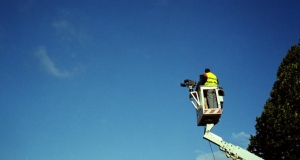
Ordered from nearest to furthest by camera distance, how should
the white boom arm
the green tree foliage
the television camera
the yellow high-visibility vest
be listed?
the white boom arm < the yellow high-visibility vest < the television camera < the green tree foliage

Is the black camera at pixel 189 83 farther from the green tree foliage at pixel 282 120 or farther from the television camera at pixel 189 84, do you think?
the green tree foliage at pixel 282 120

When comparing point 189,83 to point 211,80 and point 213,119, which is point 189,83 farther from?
point 213,119

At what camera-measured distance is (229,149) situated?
7.79 metres

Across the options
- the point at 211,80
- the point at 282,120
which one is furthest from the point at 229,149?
the point at 282,120

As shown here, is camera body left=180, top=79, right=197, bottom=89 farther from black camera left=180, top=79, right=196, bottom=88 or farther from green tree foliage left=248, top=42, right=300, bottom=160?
green tree foliage left=248, top=42, right=300, bottom=160

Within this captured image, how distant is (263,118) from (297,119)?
7.42 feet

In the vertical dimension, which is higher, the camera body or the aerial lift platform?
the camera body

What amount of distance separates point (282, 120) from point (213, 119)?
8181 millimetres

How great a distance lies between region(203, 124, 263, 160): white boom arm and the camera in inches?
297

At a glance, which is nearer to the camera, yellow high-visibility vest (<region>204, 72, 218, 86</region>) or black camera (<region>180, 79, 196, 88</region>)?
yellow high-visibility vest (<region>204, 72, 218, 86</region>)

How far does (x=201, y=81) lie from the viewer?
902 cm

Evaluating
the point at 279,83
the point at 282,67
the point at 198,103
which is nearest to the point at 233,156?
the point at 198,103

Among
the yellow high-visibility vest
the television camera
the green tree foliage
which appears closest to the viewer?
the yellow high-visibility vest

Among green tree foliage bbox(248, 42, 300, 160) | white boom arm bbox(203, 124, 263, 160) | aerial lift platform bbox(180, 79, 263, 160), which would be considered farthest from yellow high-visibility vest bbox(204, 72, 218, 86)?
green tree foliage bbox(248, 42, 300, 160)
